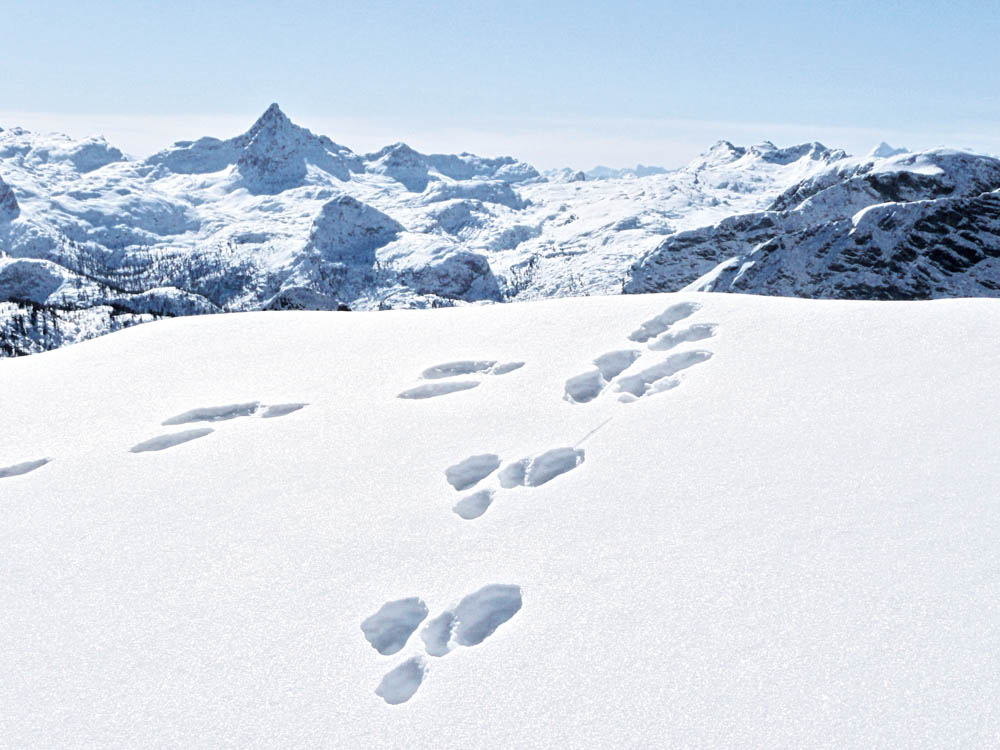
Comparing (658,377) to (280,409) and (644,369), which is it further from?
(280,409)

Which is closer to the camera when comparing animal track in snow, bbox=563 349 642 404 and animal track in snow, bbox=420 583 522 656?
animal track in snow, bbox=420 583 522 656

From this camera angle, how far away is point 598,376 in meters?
12.2

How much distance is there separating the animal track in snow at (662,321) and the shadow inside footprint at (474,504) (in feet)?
18.2

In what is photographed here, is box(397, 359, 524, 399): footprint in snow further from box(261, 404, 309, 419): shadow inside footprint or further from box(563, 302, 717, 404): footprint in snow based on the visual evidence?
box(261, 404, 309, 419): shadow inside footprint

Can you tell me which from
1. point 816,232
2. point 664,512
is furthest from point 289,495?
point 816,232

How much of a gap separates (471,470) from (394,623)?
9.42ft

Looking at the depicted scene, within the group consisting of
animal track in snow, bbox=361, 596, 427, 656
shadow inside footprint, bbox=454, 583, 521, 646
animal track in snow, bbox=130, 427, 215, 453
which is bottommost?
animal track in snow, bbox=130, 427, 215, 453

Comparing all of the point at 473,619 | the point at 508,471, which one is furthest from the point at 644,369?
the point at 473,619

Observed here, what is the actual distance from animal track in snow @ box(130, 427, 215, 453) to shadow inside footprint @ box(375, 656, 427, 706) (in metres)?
6.70

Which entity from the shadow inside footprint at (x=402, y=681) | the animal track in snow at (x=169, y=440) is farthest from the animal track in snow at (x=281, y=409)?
the shadow inside footprint at (x=402, y=681)

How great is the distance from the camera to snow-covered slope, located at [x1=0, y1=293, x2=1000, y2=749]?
18.7 ft

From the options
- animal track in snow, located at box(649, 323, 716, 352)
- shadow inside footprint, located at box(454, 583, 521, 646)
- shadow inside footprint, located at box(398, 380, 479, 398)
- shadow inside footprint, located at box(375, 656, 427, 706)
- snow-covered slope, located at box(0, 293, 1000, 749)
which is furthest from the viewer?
animal track in snow, located at box(649, 323, 716, 352)

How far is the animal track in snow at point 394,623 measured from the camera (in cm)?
701

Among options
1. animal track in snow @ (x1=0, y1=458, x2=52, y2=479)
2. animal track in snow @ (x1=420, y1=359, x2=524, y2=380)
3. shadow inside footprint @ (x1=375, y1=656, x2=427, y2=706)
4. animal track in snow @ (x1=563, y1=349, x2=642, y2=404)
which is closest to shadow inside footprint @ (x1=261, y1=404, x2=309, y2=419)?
animal track in snow @ (x1=420, y1=359, x2=524, y2=380)
